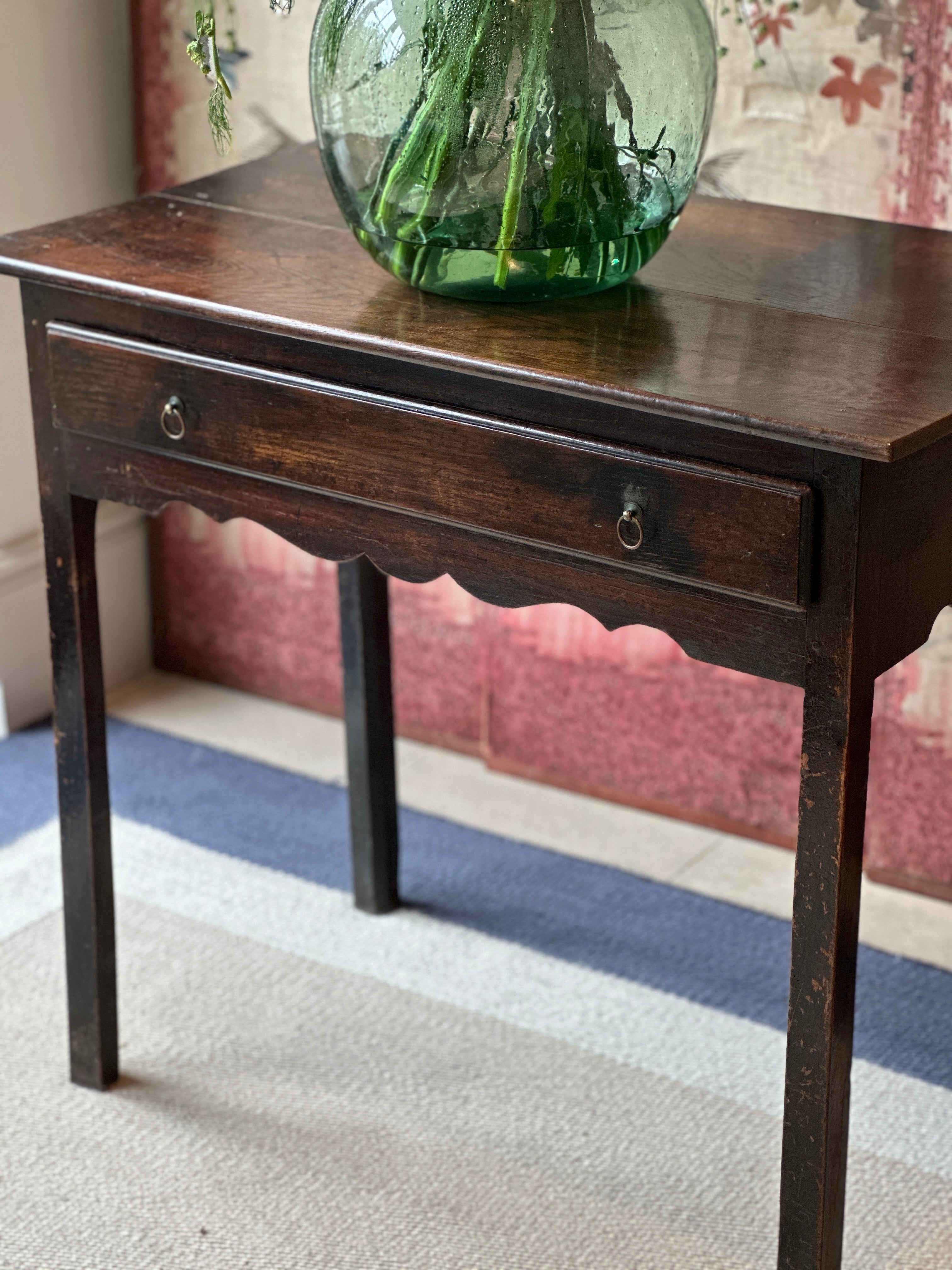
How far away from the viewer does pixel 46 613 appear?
2.58 metres

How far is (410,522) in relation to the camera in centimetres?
144

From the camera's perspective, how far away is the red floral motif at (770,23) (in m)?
1.95

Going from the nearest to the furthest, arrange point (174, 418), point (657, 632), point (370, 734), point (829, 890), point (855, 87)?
point (829, 890)
point (174, 418)
point (855, 87)
point (370, 734)
point (657, 632)

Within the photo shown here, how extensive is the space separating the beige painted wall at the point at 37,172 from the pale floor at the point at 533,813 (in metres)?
0.20

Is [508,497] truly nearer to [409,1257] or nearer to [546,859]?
[409,1257]

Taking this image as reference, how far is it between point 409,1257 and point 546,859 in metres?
0.74

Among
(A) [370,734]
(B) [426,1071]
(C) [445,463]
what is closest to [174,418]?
(C) [445,463]

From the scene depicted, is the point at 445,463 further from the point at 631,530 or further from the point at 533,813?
the point at 533,813

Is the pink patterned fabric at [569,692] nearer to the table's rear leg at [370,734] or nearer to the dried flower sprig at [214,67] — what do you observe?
the table's rear leg at [370,734]

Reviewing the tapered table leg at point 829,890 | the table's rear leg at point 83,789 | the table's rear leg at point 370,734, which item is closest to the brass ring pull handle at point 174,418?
A: the table's rear leg at point 83,789

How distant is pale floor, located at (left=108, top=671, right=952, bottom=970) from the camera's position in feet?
7.03

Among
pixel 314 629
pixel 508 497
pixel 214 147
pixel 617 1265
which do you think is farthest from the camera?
pixel 314 629

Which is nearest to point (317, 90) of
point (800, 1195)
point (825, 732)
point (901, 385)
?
point (901, 385)

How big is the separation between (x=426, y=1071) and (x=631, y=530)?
0.79m
